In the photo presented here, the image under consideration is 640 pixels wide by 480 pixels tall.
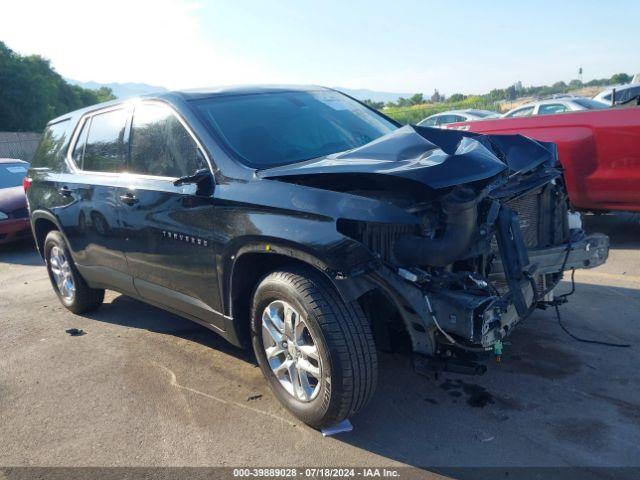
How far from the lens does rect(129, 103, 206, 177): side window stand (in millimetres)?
3623

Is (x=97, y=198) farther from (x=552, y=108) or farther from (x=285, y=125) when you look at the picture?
(x=552, y=108)

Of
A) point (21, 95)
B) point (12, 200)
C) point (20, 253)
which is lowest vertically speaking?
point (20, 253)

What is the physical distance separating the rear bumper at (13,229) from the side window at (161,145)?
5613 millimetres

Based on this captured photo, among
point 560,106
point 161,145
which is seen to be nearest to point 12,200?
point 161,145

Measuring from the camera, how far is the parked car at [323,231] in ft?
9.08

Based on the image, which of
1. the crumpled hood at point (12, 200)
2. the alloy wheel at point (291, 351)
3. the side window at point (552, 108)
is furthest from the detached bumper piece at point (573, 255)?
the side window at point (552, 108)

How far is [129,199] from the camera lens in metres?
3.98

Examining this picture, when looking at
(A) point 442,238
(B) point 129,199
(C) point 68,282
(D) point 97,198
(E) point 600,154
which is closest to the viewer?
(A) point 442,238

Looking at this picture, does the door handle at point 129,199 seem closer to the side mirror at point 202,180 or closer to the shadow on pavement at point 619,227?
the side mirror at point 202,180

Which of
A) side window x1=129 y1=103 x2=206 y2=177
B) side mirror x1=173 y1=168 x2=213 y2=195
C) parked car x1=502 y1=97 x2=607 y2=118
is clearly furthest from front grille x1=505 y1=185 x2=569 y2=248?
parked car x1=502 y1=97 x2=607 y2=118

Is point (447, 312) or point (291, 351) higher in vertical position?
point (447, 312)

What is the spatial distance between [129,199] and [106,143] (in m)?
0.79

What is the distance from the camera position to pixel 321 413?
9.80 feet

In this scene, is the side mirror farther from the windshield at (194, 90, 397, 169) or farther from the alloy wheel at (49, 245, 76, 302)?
the alloy wheel at (49, 245, 76, 302)
